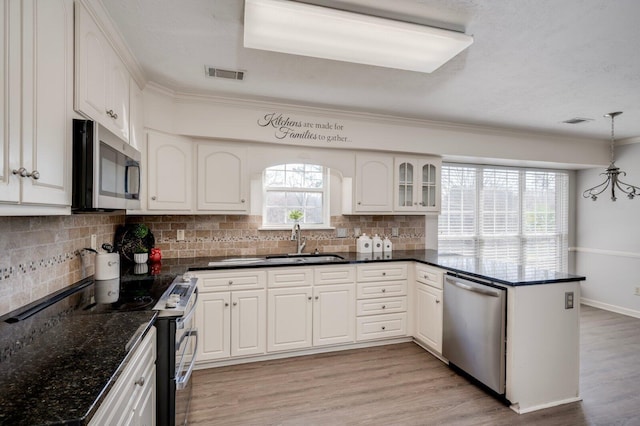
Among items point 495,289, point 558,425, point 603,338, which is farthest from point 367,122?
point 603,338

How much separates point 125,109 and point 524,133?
4.49 meters

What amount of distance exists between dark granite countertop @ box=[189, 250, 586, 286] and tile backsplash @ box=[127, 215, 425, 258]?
173 millimetres

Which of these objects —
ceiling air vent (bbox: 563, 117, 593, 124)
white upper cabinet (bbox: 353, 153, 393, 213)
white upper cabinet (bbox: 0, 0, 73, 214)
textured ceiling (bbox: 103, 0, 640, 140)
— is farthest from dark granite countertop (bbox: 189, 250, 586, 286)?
ceiling air vent (bbox: 563, 117, 593, 124)

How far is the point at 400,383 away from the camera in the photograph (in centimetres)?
269

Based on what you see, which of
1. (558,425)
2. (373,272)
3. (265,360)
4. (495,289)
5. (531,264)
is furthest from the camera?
(531,264)

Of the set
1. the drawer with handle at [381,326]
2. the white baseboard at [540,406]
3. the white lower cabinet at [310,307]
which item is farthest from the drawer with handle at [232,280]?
the white baseboard at [540,406]

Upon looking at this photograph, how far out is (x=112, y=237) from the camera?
9.51ft

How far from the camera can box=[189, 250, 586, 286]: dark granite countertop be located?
2.42 metres

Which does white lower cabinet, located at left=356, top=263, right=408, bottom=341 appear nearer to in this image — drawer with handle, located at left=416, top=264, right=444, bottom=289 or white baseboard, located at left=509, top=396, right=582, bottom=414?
drawer with handle, located at left=416, top=264, right=444, bottom=289

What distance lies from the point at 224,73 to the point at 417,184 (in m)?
2.48

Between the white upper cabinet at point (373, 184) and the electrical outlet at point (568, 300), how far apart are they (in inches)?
72.8

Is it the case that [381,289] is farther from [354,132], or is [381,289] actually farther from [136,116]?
[136,116]

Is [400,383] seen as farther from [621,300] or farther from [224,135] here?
[621,300]

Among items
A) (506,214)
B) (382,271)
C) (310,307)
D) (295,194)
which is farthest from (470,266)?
(506,214)
